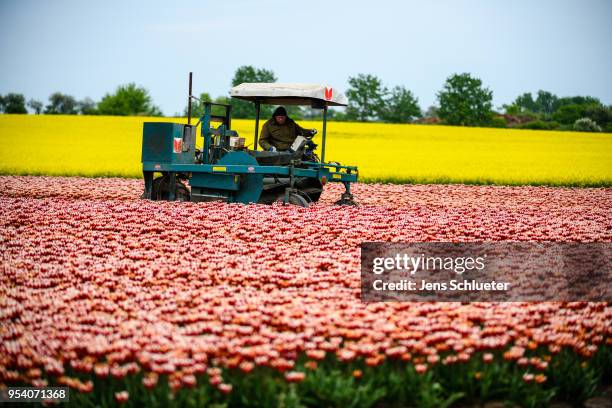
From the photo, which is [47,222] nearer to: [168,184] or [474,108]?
[168,184]

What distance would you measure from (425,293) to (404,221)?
5.36 meters

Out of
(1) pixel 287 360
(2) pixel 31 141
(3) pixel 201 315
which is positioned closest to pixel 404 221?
(3) pixel 201 315

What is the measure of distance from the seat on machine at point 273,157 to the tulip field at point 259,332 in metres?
5.06

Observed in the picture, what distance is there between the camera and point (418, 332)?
18.8 ft

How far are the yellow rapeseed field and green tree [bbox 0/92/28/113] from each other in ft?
142

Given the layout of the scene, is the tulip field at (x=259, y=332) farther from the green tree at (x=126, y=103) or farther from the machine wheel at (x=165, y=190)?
the green tree at (x=126, y=103)

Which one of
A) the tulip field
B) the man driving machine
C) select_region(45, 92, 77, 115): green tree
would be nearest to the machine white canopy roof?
the man driving machine

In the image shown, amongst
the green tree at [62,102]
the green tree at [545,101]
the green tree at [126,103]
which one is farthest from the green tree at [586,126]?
the green tree at [545,101]

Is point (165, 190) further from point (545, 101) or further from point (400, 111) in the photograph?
point (545, 101)

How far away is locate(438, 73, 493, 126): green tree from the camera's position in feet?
332

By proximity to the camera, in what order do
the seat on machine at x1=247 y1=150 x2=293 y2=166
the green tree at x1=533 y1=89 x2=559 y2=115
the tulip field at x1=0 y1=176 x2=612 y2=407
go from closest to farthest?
the tulip field at x1=0 y1=176 x2=612 y2=407 < the seat on machine at x1=247 y1=150 x2=293 y2=166 < the green tree at x1=533 y1=89 x2=559 y2=115

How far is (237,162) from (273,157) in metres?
0.91

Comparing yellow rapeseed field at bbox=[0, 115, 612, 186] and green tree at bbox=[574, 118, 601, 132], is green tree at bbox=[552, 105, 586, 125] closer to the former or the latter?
green tree at bbox=[574, 118, 601, 132]

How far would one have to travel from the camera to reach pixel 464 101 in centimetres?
10531
